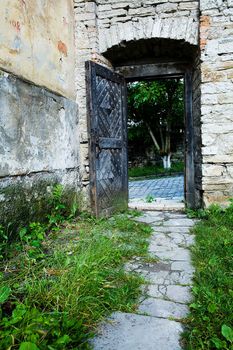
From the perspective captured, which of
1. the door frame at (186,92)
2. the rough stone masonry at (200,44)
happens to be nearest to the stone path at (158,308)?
the rough stone masonry at (200,44)

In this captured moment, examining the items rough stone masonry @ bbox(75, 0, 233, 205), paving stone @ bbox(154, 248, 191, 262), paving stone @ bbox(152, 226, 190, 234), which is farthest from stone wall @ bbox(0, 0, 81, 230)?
paving stone @ bbox(154, 248, 191, 262)

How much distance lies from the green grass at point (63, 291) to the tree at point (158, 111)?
9.09 meters

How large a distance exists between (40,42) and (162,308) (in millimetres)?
2992

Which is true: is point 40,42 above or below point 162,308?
above

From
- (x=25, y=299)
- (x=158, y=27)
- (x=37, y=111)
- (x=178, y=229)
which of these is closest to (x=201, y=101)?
(x=158, y=27)

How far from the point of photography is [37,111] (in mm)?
3006

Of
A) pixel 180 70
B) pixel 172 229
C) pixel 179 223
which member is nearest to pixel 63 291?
pixel 172 229

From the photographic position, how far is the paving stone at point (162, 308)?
1.58 m

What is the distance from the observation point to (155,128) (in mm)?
14367

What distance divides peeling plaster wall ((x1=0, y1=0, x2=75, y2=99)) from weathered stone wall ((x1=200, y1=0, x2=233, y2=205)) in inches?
73.8

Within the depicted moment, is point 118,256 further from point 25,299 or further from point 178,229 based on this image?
point 178,229

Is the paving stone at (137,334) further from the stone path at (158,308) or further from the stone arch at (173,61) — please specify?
the stone arch at (173,61)

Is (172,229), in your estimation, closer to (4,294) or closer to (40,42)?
(4,294)

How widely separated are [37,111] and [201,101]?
2237 mm
